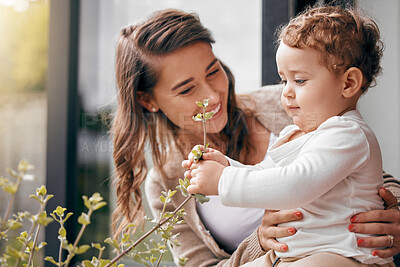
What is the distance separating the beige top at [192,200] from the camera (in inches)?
53.6

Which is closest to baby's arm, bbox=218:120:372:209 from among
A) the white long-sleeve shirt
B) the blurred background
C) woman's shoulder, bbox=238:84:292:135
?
the white long-sleeve shirt

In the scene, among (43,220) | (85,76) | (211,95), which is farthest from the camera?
(85,76)

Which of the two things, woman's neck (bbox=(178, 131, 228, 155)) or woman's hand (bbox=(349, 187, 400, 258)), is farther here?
woman's neck (bbox=(178, 131, 228, 155))

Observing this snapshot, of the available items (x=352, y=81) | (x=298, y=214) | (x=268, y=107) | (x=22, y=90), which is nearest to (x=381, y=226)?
(x=298, y=214)

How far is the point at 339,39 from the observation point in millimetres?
822

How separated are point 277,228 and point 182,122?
23.5 inches

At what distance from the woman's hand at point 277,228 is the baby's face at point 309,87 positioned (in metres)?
0.20

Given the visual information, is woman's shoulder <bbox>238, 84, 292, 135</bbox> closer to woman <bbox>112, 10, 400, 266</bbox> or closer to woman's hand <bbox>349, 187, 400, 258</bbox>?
woman <bbox>112, 10, 400, 266</bbox>

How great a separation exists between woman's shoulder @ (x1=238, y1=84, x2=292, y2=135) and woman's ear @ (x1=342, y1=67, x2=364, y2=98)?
22.9 inches

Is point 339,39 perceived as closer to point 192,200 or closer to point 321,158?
point 321,158

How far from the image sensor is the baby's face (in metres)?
0.82

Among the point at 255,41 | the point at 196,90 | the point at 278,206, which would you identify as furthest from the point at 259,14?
the point at 278,206

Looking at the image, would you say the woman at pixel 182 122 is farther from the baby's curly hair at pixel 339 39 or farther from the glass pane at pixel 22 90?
the glass pane at pixel 22 90

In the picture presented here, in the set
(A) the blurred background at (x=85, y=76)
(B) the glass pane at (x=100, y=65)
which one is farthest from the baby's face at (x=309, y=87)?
(B) the glass pane at (x=100, y=65)
